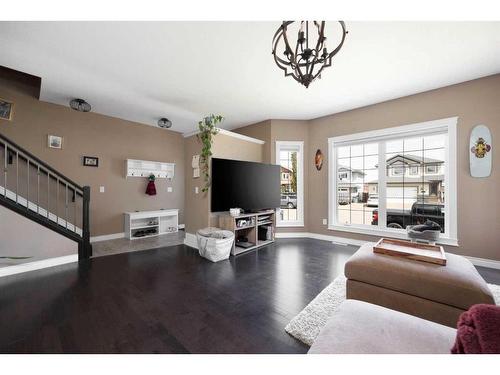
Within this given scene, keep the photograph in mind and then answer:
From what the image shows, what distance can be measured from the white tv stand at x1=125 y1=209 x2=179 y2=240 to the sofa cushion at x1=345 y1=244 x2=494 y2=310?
426cm

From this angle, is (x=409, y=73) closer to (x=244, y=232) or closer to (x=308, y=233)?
(x=308, y=233)

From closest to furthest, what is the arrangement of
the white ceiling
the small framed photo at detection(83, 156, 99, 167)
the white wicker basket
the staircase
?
the white ceiling
the staircase
the white wicker basket
the small framed photo at detection(83, 156, 99, 167)

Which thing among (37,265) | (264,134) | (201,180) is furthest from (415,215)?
(37,265)

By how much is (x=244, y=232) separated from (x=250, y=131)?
2513 mm

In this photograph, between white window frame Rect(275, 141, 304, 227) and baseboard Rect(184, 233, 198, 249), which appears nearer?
baseboard Rect(184, 233, 198, 249)

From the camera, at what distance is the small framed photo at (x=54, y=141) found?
380cm

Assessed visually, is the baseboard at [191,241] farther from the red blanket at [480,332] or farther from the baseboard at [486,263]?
the baseboard at [486,263]

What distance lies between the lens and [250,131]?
503cm

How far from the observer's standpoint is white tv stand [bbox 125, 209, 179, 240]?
176 inches

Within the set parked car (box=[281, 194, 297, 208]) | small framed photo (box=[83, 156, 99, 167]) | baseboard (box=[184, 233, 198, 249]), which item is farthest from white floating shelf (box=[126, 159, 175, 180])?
parked car (box=[281, 194, 297, 208])

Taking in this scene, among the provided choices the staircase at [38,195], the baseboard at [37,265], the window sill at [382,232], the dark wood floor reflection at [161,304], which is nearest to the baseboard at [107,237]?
the staircase at [38,195]

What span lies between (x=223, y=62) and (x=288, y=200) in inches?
123

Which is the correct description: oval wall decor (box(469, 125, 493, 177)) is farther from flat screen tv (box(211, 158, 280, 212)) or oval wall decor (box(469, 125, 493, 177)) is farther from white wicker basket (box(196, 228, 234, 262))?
white wicker basket (box(196, 228, 234, 262))
